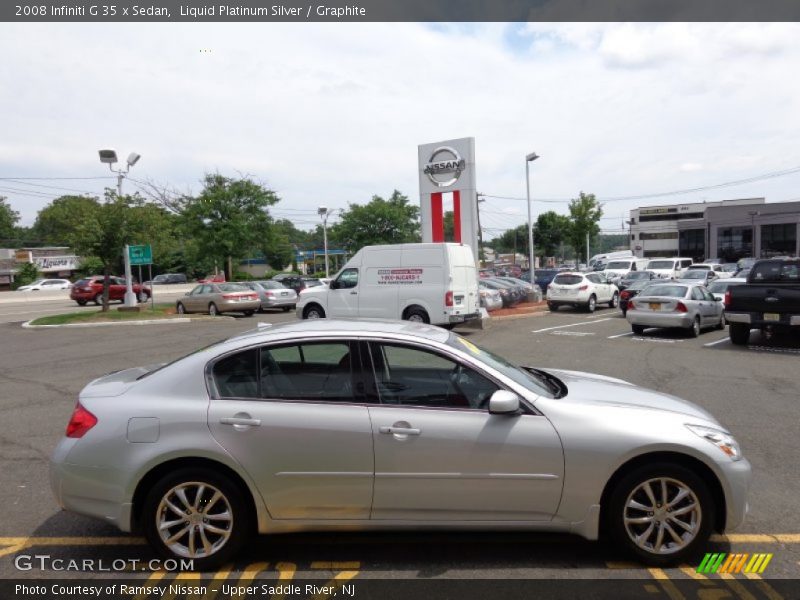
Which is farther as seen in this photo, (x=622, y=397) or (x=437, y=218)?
(x=437, y=218)

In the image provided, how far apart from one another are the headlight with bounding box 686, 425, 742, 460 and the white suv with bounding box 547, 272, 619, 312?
20.1 m

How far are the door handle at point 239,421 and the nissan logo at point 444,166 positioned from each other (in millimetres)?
18898

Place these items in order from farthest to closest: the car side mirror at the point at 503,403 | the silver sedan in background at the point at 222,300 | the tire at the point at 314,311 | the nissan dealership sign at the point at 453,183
→ 1. the silver sedan in background at the point at 222,300
2. the nissan dealership sign at the point at 453,183
3. the tire at the point at 314,311
4. the car side mirror at the point at 503,403

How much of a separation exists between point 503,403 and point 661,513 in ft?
3.87

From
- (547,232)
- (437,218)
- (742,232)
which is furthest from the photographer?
(547,232)

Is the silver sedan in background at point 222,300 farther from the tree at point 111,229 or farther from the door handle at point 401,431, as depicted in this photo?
the door handle at point 401,431

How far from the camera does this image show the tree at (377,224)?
49.0 m

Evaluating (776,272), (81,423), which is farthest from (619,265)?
(81,423)

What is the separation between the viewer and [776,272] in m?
13.6

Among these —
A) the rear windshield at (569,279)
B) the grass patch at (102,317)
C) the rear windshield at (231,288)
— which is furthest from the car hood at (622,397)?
the rear windshield at (231,288)

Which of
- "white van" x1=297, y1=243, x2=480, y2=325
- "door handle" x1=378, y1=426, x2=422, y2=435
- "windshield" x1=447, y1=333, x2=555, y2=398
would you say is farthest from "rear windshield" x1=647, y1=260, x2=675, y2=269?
"door handle" x1=378, y1=426, x2=422, y2=435

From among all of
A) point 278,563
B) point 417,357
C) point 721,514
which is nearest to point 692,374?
point 721,514

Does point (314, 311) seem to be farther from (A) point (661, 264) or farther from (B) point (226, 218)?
(A) point (661, 264)

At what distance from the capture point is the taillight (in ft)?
12.6
